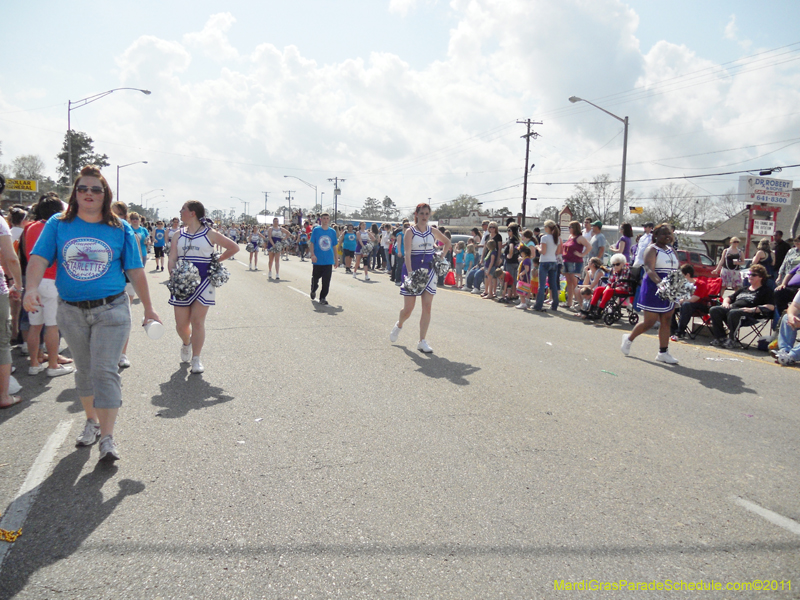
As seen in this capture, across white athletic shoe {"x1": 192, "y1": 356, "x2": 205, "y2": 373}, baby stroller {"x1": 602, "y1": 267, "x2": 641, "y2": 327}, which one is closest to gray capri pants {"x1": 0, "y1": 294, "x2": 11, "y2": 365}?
white athletic shoe {"x1": 192, "y1": 356, "x2": 205, "y2": 373}

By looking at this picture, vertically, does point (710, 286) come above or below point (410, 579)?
above

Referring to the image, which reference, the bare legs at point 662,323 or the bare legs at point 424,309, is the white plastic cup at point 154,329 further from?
the bare legs at point 662,323

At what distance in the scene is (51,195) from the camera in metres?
6.28

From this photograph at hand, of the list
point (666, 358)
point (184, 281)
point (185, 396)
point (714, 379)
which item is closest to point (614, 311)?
point (666, 358)

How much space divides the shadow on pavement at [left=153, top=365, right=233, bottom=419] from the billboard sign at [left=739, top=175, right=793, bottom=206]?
88.5 ft

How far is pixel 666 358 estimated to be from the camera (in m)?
7.66

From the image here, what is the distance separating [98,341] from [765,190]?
29.3 meters

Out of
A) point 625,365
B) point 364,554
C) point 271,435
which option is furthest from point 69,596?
point 625,365

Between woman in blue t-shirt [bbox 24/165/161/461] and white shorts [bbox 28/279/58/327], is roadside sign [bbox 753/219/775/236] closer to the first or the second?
white shorts [bbox 28/279/58/327]

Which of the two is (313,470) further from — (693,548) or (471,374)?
(471,374)

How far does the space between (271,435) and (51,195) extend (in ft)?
13.0

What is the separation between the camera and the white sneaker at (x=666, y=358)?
25.0 feet

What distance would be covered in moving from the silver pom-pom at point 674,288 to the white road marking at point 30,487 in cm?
687

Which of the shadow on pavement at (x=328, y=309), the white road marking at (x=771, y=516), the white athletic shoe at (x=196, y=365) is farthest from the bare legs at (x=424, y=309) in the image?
the white road marking at (x=771, y=516)
